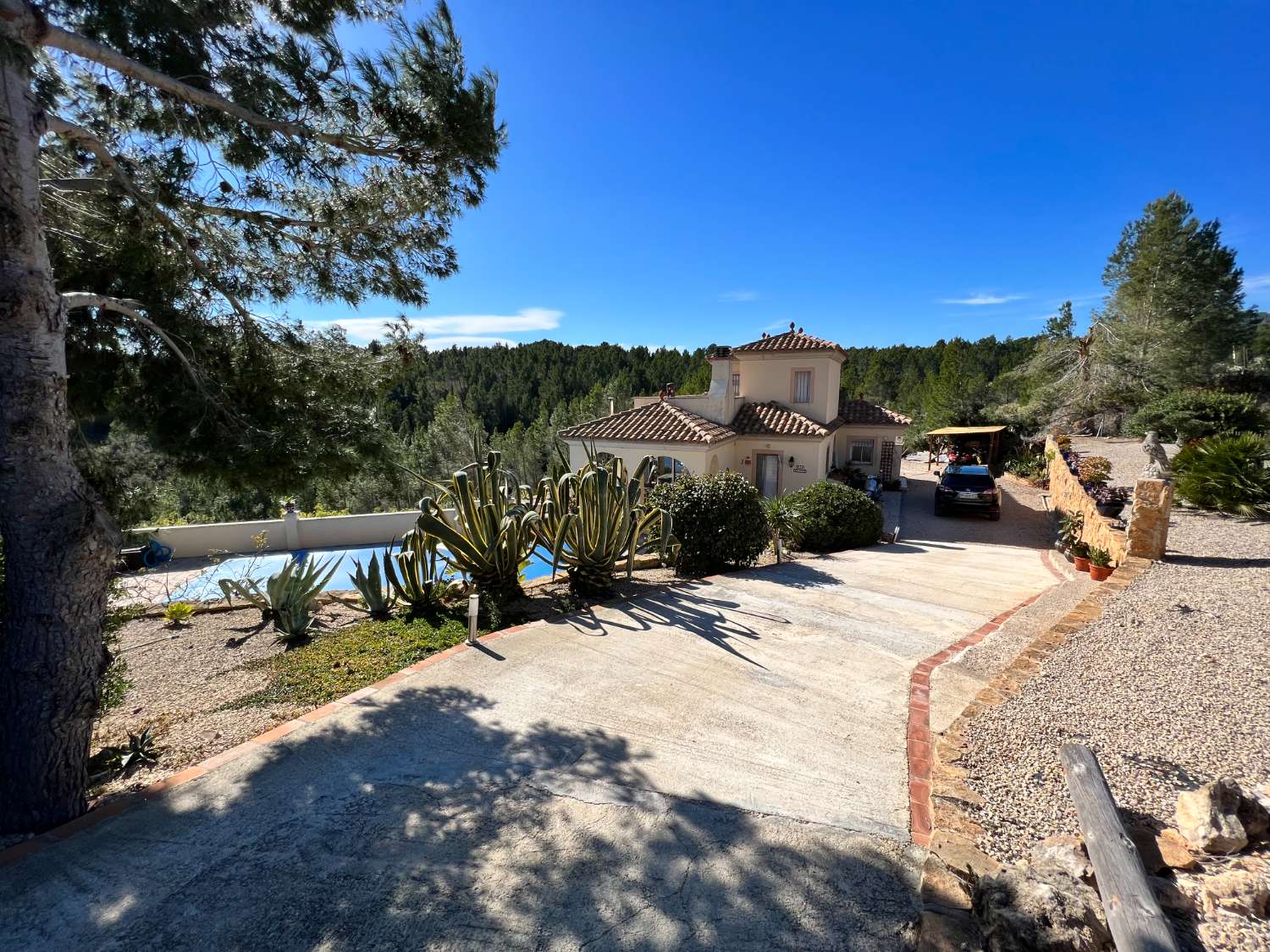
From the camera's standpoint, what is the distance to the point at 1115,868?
7.71 feet

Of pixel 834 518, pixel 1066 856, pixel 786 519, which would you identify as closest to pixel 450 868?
pixel 1066 856

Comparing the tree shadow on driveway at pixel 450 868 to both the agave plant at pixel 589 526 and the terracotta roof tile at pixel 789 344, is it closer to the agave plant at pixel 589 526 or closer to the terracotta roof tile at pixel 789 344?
the agave plant at pixel 589 526

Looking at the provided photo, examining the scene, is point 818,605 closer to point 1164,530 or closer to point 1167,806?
point 1167,806

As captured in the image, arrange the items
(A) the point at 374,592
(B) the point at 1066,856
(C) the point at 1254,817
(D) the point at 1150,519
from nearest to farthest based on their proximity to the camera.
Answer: (B) the point at 1066,856
(C) the point at 1254,817
(A) the point at 374,592
(D) the point at 1150,519

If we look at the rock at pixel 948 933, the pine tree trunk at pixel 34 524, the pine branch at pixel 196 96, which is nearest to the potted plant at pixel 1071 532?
the rock at pixel 948 933

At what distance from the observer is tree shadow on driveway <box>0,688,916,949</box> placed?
252cm

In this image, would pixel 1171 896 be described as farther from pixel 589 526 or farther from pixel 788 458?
pixel 788 458

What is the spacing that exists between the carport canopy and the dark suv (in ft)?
32.9

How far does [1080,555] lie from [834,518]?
4528 mm

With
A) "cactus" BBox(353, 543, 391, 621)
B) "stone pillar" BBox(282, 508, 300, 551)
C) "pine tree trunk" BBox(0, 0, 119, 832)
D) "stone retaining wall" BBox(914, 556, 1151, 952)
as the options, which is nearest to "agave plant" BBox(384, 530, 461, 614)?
"cactus" BBox(353, 543, 391, 621)

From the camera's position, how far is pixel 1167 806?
310cm

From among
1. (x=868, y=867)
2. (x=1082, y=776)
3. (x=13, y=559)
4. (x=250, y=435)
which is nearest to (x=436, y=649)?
(x=250, y=435)

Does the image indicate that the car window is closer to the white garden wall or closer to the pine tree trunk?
Result: the white garden wall

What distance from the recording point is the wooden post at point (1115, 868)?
2.05 metres
